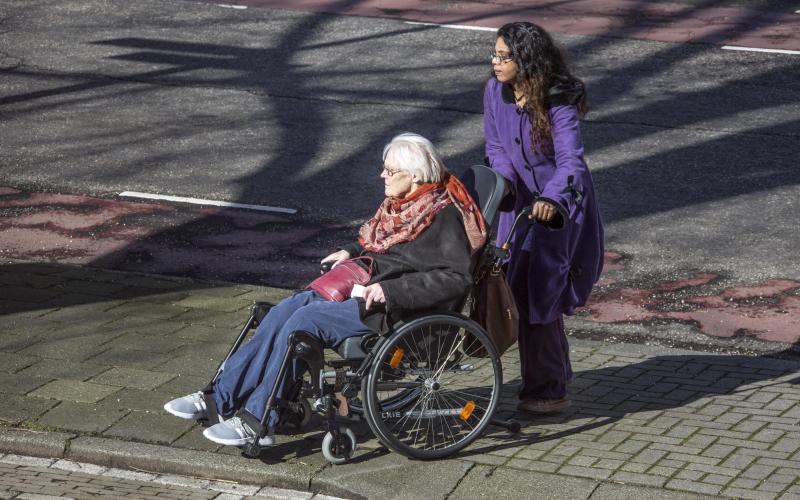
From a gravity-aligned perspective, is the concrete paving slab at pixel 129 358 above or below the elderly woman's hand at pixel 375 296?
below

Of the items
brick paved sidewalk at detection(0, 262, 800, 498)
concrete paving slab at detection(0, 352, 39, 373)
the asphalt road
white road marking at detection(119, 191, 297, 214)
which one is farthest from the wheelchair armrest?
white road marking at detection(119, 191, 297, 214)

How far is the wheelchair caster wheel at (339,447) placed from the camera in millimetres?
5555

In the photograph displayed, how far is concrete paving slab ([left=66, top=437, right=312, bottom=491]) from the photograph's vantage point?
216 inches

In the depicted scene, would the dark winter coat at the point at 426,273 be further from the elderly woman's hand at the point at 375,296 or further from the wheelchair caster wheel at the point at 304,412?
the wheelchair caster wheel at the point at 304,412

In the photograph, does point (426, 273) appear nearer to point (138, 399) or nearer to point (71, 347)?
point (138, 399)

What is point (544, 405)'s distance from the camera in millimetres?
6188

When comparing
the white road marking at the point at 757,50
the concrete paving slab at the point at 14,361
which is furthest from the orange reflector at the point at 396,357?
the white road marking at the point at 757,50

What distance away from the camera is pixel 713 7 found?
18.1m

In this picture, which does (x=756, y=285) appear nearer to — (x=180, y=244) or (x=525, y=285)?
(x=525, y=285)

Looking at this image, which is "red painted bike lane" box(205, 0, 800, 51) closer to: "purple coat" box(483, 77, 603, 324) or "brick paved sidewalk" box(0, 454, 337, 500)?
"purple coat" box(483, 77, 603, 324)

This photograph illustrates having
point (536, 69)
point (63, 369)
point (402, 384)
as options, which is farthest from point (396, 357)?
point (63, 369)

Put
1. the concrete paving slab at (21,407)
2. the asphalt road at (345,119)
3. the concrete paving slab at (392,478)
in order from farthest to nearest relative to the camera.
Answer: the asphalt road at (345,119) < the concrete paving slab at (21,407) < the concrete paving slab at (392,478)

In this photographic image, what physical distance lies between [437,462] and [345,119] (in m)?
7.45

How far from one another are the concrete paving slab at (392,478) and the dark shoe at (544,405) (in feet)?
2.36
